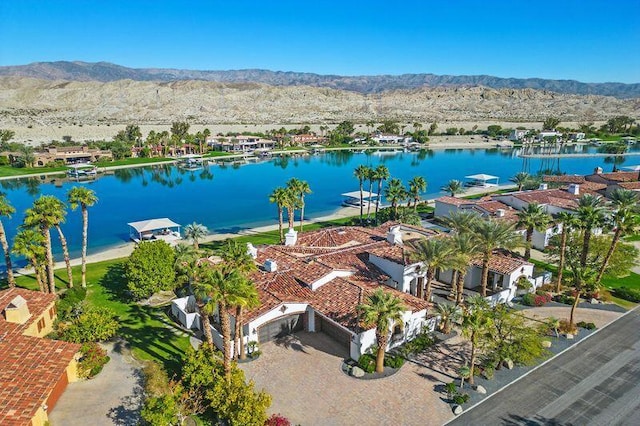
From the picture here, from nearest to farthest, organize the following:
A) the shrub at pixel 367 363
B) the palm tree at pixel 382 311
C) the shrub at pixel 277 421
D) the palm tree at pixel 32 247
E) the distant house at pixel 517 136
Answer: the shrub at pixel 277 421, the palm tree at pixel 382 311, the shrub at pixel 367 363, the palm tree at pixel 32 247, the distant house at pixel 517 136

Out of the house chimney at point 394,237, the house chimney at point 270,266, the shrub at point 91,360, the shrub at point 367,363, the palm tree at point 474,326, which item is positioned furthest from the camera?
the house chimney at point 394,237

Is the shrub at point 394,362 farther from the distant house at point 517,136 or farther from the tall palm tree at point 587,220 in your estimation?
the distant house at point 517,136

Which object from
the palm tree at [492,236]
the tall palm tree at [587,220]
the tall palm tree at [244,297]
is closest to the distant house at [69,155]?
the tall palm tree at [244,297]

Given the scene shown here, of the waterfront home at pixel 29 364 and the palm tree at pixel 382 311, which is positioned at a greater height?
the palm tree at pixel 382 311

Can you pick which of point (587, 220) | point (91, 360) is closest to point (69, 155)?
point (91, 360)

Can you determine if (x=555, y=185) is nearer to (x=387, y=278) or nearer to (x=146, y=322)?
(x=387, y=278)

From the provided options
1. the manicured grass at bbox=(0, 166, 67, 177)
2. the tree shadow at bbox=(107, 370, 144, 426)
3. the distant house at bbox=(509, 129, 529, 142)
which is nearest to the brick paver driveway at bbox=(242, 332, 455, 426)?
the tree shadow at bbox=(107, 370, 144, 426)

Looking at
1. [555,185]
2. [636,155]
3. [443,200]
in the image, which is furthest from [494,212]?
Answer: [636,155]
